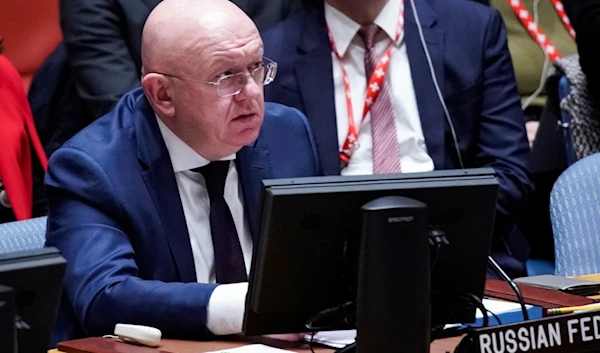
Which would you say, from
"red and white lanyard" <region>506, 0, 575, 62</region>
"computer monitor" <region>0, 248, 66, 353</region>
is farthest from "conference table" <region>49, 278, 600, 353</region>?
"red and white lanyard" <region>506, 0, 575, 62</region>

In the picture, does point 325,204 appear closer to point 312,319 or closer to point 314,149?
point 312,319

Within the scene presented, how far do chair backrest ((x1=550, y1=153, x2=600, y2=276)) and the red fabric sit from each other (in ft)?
5.12

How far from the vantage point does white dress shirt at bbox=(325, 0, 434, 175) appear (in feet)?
11.7

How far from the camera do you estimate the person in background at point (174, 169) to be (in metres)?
2.53

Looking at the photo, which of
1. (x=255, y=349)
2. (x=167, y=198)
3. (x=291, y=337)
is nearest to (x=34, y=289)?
(x=255, y=349)

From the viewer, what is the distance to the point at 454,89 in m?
3.62

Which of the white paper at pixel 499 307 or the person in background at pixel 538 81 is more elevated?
the person in background at pixel 538 81

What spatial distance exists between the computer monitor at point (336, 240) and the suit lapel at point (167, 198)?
59cm

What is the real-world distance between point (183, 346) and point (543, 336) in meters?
0.67

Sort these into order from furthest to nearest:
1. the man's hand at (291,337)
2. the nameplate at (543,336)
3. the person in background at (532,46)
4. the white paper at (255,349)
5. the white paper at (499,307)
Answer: the person in background at (532,46) → the white paper at (499,307) → the man's hand at (291,337) → the white paper at (255,349) → the nameplate at (543,336)

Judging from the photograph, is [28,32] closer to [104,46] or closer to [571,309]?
[104,46]

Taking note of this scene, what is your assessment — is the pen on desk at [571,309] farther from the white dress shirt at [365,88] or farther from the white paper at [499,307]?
the white dress shirt at [365,88]

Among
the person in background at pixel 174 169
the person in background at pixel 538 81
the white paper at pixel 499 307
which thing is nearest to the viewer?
the white paper at pixel 499 307

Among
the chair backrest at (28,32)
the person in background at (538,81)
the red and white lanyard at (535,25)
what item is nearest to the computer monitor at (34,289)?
the chair backrest at (28,32)
